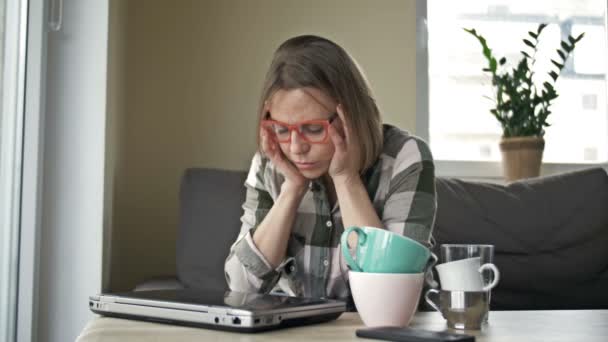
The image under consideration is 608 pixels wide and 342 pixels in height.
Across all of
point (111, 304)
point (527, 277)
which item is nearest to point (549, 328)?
point (111, 304)

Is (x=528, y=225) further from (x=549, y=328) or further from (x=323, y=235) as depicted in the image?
(x=549, y=328)

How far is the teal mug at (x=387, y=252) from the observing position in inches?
36.3

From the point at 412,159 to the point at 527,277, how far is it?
945mm

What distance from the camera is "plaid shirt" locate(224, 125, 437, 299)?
147 cm

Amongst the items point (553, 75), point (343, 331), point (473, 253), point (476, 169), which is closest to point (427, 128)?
point (476, 169)

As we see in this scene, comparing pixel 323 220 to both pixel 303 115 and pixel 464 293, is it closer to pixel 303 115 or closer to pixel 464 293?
pixel 303 115

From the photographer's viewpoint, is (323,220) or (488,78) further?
(488,78)

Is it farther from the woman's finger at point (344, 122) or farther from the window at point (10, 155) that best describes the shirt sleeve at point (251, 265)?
the window at point (10, 155)

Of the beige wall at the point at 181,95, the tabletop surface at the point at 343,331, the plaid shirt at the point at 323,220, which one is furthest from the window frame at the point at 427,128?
the tabletop surface at the point at 343,331

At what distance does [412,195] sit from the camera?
1.46m

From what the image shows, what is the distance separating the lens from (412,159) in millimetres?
1535

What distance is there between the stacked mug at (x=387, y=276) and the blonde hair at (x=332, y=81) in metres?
0.58

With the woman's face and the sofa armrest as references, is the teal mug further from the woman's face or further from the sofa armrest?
the sofa armrest

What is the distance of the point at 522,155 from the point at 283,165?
4.83 ft
